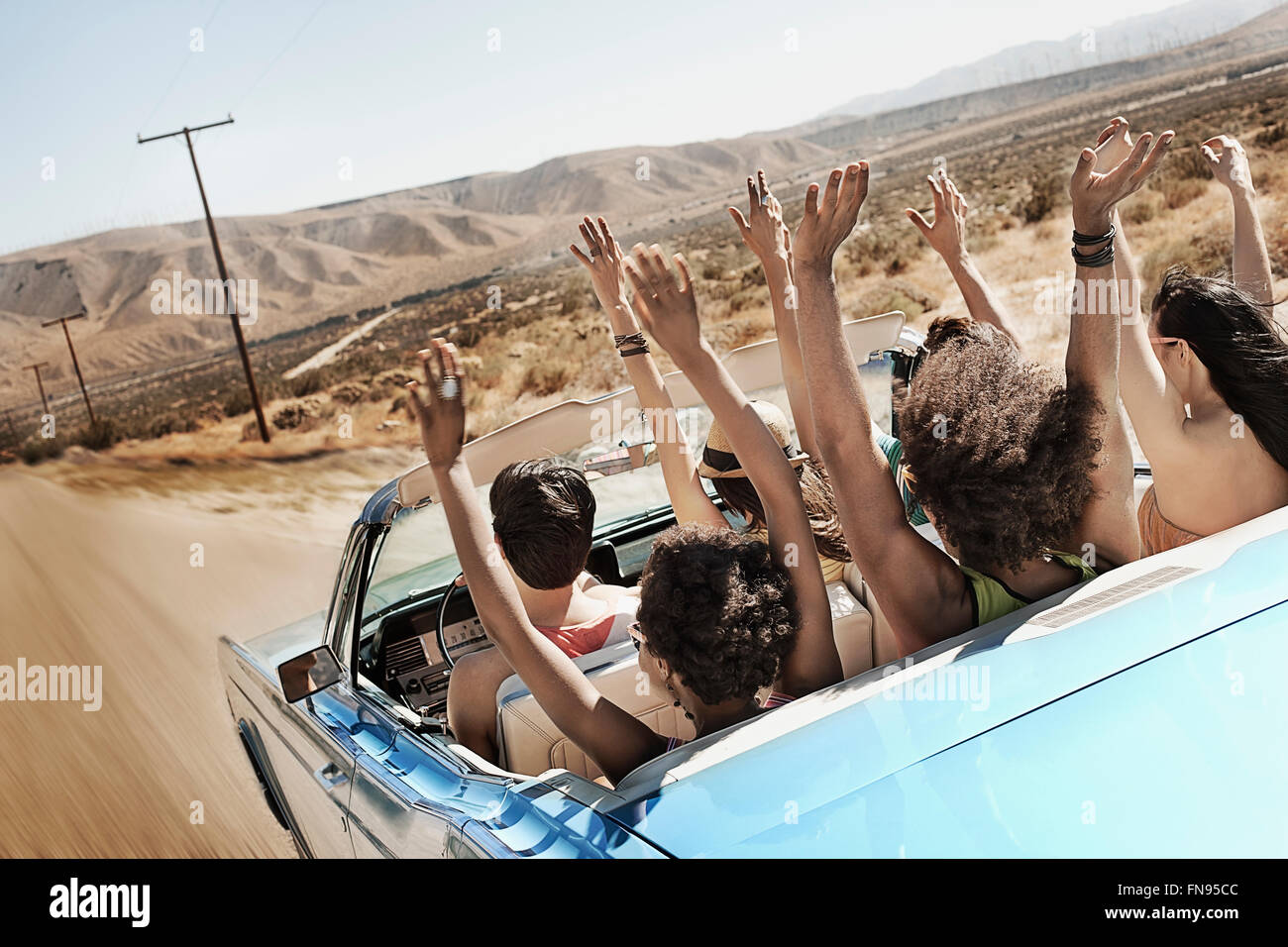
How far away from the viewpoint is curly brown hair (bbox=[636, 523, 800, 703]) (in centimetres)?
192

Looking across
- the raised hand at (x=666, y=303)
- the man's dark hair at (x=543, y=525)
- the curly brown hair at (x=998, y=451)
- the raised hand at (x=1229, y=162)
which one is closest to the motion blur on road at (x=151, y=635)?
the man's dark hair at (x=543, y=525)

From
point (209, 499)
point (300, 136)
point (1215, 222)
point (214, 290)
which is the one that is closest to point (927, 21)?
point (300, 136)

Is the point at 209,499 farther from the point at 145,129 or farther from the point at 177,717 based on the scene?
the point at 145,129

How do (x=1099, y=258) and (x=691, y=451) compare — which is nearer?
(x=1099, y=258)

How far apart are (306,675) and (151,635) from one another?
890cm

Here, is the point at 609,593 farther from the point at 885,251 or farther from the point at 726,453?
the point at 885,251

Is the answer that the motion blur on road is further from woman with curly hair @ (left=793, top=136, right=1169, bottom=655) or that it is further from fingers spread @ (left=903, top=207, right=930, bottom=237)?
fingers spread @ (left=903, top=207, right=930, bottom=237)

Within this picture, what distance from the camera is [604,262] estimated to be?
9.03ft

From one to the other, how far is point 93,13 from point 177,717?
5005 centimetres

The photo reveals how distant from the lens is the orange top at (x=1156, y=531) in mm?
2660

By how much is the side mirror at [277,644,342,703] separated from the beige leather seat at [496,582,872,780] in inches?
20.7

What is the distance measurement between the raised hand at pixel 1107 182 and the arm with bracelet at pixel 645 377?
41.0 inches

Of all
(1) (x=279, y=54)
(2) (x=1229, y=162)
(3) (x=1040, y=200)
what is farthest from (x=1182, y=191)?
(1) (x=279, y=54)
